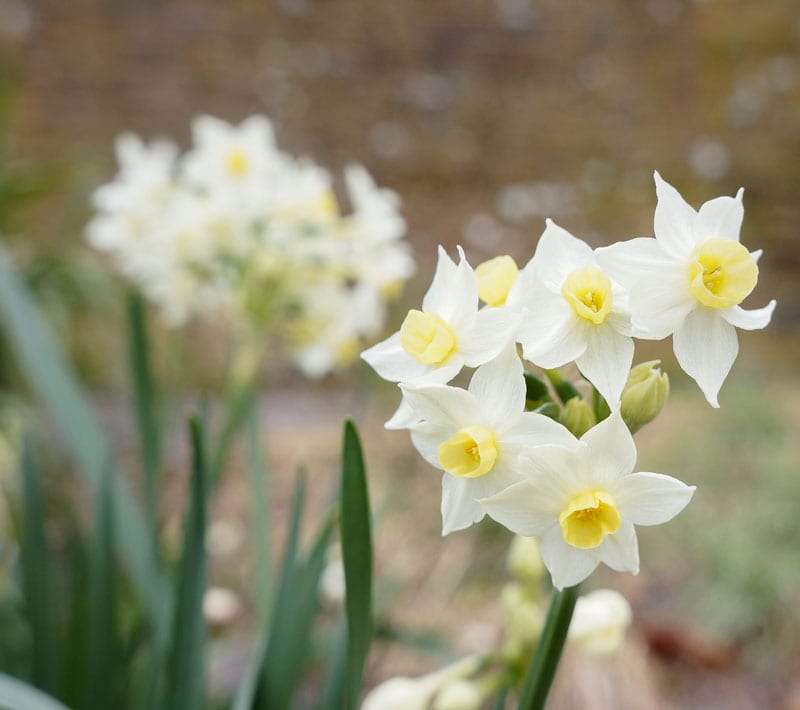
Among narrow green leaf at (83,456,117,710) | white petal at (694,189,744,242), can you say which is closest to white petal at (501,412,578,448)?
white petal at (694,189,744,242)

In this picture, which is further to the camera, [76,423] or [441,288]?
[76,423]

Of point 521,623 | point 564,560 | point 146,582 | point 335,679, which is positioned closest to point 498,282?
point 564,560

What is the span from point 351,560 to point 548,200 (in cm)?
306

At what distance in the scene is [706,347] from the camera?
13.8 inches

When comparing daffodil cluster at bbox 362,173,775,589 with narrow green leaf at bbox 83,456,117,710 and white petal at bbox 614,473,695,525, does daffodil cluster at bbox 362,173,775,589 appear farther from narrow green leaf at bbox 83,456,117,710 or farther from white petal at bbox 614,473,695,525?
narrow green leaf at bbox 83,456,117,710

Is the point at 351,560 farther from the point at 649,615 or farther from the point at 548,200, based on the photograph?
the point at 548,200

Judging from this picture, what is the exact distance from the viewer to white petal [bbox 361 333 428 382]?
0.39m

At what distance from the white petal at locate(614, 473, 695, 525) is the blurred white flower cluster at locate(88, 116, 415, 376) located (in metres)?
0.60

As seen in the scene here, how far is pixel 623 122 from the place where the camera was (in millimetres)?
3242

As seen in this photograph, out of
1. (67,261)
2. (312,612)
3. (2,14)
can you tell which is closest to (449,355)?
(312,612)

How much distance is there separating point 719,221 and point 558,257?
7cm

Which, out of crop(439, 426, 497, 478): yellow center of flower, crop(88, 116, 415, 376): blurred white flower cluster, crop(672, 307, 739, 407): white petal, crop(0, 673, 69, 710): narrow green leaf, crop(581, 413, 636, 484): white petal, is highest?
crop(88, 116, 415, 376): blurred white flower cluster

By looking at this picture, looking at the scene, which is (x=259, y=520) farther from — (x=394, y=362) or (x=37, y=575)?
(x=394, y=362)

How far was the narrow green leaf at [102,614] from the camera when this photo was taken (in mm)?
623
